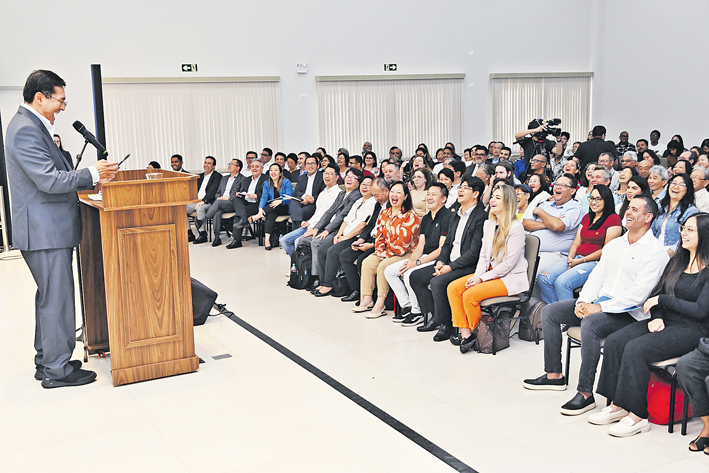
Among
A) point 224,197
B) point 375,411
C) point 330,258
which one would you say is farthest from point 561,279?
point 224,197

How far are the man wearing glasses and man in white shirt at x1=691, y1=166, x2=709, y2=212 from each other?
3.98ft

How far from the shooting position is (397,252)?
5844 mm

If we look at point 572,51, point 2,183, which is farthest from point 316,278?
point 572,51

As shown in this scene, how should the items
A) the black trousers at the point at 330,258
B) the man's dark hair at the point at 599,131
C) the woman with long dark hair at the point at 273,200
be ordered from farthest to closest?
the man's dark hair at the point at 599,131
the woman with long dark hair at the point at 273,200
the black trousers at the point at 330,258

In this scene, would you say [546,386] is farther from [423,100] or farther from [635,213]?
[423,100]

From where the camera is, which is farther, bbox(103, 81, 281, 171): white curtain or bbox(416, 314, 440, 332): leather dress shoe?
bbox(103, 81, 281, 171): white curtain

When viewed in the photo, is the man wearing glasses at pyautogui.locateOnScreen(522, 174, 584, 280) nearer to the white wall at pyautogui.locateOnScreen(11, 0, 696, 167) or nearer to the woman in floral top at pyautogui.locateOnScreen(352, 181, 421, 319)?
the woman in floral top at pyautogui.locateOnScreen(352, 181, 421, 319)

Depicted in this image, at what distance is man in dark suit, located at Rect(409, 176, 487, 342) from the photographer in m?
5.11

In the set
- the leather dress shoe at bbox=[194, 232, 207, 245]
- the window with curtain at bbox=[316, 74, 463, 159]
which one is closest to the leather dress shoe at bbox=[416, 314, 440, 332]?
the leather dress shoe at bbox=[194, 232, 207, 245]

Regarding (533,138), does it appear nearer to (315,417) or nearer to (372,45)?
(372,45)

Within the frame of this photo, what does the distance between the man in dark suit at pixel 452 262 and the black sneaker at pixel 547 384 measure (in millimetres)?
1096

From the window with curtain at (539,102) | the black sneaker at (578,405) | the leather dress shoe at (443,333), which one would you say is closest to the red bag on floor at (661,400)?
the black sneaker at (578,405)

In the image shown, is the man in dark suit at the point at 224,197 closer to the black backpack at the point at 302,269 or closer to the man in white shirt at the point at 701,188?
the black backpack at the point at 302,269

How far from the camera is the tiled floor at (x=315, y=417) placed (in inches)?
128
